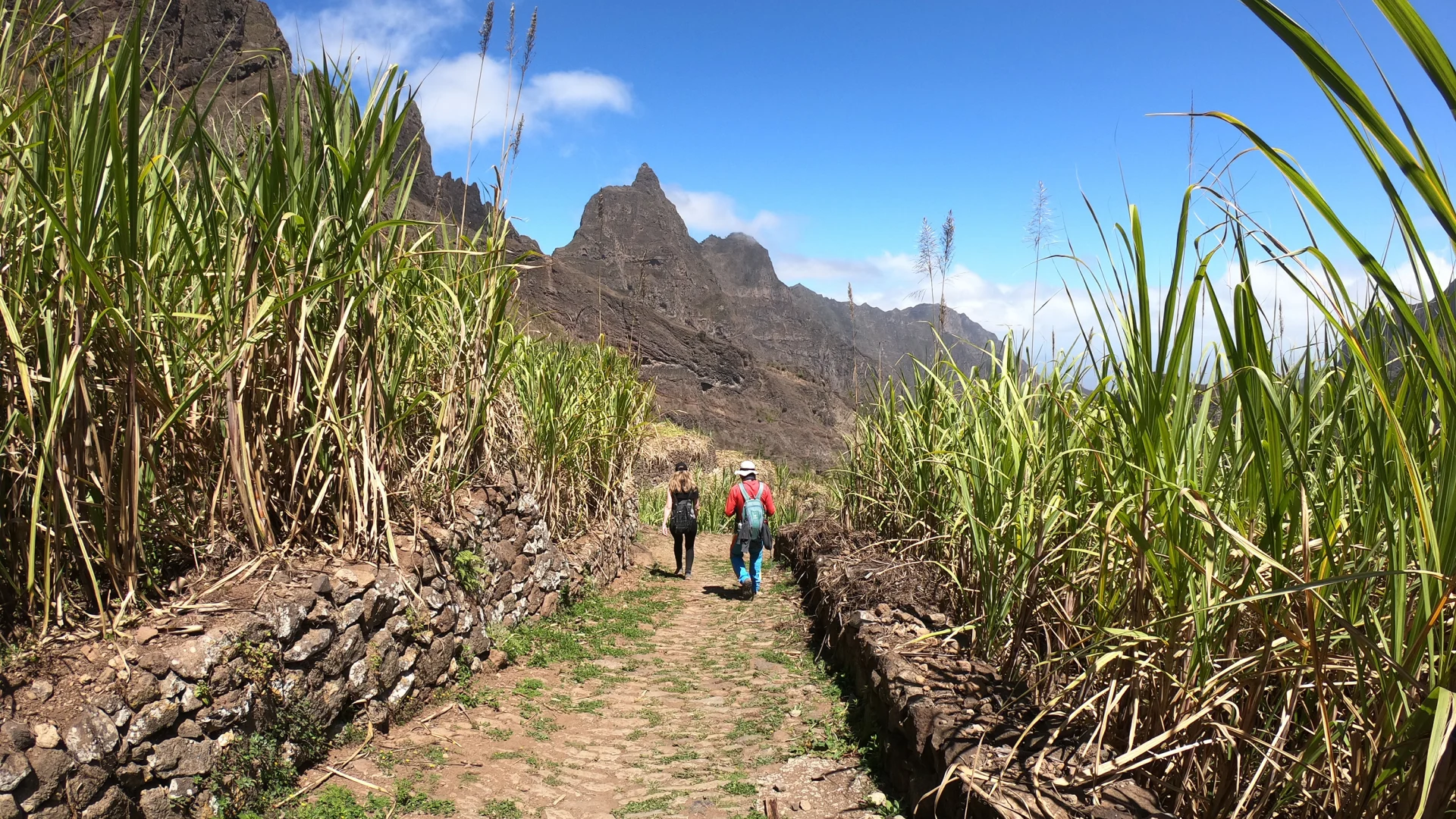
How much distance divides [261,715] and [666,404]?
2946 cm

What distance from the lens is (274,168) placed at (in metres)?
3.18

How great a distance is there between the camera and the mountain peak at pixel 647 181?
66456 mm

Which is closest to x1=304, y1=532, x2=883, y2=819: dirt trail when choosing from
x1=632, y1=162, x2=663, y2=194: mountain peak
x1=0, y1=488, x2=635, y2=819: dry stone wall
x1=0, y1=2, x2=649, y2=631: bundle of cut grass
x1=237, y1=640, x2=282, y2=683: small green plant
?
x1=0, y1=488, x2=635, y2=819: dry stone wall

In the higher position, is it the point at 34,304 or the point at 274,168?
the point at 274,168

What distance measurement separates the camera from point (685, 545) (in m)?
8.44

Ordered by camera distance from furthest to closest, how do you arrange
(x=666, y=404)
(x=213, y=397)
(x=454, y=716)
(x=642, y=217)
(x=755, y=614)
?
(x=642, y=217) → (x=666, y=404) → (x=755, y=614) → (x=454, y=716) → (x=213, y=397)

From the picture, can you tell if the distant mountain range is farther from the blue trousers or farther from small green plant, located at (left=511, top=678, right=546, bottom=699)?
small green plant, located at (left=511, top=678, right=546, bottom=699)

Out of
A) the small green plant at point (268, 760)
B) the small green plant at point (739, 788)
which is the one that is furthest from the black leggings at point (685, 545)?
the small green plant at point (268, 760)

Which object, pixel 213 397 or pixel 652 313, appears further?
pixel 652 313

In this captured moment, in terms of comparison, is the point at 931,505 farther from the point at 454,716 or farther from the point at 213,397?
the point at 213,397

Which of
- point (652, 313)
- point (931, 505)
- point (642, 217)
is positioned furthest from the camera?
point (642, 217)

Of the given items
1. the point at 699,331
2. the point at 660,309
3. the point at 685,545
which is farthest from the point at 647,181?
the point at 685,545

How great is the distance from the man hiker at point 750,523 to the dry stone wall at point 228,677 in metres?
3.02

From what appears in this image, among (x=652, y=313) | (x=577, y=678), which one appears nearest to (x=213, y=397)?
(x=577, y=678)
